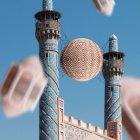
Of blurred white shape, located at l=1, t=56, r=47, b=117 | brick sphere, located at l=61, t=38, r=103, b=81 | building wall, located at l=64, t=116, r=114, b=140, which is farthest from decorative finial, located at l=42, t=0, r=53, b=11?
blurred white shape, located at l=1, t=56, r=47, b=117

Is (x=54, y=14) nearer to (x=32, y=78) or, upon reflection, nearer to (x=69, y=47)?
(x=69, y=47)

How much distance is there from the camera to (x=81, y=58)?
18.3 metres

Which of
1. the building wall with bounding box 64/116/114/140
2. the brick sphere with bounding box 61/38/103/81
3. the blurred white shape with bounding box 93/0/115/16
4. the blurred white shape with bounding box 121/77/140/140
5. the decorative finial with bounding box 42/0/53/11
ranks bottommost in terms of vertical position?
the blurred white shape with bounding box 121/77/140/140

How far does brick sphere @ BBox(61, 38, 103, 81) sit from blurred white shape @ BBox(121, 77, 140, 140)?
13861 mm

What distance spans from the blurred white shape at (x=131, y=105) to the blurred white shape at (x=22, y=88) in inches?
6.9

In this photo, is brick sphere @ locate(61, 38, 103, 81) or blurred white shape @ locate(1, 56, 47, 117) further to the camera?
brick sphere @ locate(61, 38, 103, 81)

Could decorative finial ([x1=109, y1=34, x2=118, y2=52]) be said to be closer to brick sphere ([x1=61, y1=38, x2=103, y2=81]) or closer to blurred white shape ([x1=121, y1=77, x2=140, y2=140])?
brick sphere ([x1=61, y1=38, x2=103, y2=81])

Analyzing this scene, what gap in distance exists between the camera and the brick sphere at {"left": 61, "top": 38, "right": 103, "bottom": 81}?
1582 cm

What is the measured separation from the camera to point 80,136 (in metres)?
20.8

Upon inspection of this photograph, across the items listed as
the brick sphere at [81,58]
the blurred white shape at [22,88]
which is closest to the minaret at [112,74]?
the brick sphere at [81,58]

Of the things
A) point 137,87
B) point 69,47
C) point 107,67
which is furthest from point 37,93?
point 107,67

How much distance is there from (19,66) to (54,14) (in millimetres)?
21919

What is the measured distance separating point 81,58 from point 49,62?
3.62 metres

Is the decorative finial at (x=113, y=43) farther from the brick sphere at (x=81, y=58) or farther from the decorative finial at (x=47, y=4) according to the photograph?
the brick sphere at (x=81, y=58)
